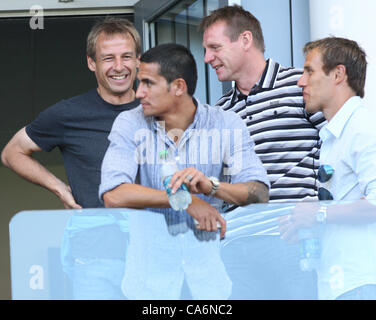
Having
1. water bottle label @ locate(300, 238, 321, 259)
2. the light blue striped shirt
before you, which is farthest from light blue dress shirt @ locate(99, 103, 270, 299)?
water bottle label @ locate(300, 238, 321, 259)

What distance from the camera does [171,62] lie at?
8.24 ft

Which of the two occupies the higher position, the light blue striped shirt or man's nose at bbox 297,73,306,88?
man's nose at bbox 297,73,306,88

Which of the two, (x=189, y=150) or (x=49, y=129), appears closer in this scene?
(x=189, y=150)

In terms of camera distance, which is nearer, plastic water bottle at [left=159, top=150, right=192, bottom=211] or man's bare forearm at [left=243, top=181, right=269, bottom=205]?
plastic water bottle at [left=159, top=150, right=192, bottom=211]

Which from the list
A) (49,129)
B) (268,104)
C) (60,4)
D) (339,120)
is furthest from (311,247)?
(60,4)

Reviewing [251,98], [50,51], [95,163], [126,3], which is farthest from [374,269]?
[50,51]

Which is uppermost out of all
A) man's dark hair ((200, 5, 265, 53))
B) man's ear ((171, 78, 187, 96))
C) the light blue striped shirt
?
man's dark hair ((200, 5, 265, 53))

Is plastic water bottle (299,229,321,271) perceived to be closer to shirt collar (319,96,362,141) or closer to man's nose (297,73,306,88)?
shirt collar (319,96,362,141)

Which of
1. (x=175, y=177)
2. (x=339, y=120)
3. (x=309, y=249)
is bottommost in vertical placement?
(x=309, y=249)

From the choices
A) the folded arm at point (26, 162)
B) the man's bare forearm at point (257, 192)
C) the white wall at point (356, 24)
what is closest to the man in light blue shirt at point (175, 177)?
the man's bare forearm at point (257, 192)

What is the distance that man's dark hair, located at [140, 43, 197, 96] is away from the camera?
2.50 m

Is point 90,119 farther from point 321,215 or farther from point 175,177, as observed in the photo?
point 321,215

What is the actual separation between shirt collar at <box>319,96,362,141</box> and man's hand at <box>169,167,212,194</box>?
1.56 feet

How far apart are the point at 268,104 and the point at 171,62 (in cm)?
52
